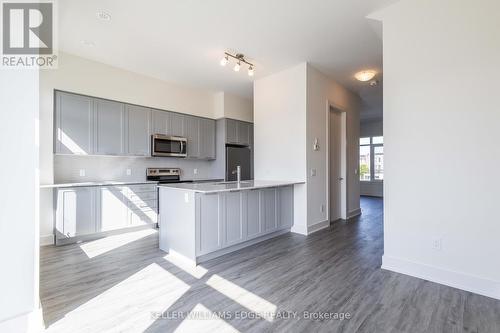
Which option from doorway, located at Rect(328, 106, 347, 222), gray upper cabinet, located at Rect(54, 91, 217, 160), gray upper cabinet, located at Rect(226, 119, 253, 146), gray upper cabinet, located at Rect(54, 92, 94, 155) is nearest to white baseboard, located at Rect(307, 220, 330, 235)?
doorway, located at Rect(328, 106, 347, 222)

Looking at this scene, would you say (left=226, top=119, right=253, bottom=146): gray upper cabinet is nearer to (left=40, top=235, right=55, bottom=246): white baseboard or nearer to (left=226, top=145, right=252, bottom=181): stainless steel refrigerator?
(left=226, top=145, right=252, bottom=181): stainless steel refrigerator

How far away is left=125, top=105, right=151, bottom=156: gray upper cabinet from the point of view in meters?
4.34

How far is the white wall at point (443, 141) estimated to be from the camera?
208cm

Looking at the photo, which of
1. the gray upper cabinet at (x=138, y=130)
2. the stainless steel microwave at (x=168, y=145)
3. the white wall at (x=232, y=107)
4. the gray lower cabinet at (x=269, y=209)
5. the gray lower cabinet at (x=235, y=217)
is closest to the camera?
the gray lower cabinet at (x=235, y=217)

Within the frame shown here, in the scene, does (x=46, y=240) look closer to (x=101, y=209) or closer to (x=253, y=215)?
(x=101, y=209)

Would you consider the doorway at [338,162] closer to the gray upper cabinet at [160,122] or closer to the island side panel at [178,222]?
the island side panel at [178,222]

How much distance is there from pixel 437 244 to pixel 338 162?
300 centimetres

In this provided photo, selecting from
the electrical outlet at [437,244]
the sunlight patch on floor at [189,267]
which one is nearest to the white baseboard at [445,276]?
the electrical outlet at [437,244]

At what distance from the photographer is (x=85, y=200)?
12.0 ft

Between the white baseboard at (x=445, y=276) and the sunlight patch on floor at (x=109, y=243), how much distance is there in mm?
3602

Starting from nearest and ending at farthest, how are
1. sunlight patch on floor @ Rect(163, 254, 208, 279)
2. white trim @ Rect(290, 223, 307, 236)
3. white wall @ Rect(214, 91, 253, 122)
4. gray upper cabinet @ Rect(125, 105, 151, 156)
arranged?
sunlight patch on floor @ Rect(163, 254, 208, 279), white trim @ Rect(290, 223, 307, 236), gray upper cabinet @ Rect(125, 105, 151, 156), white wall @ Rect(214, 91, 253, 122)

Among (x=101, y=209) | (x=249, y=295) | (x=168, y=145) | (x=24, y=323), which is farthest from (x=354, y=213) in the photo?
(x=24, y=323)

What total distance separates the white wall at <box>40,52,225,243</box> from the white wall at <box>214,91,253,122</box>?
59 cm

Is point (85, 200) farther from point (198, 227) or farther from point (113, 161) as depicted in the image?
point (198, 227)
